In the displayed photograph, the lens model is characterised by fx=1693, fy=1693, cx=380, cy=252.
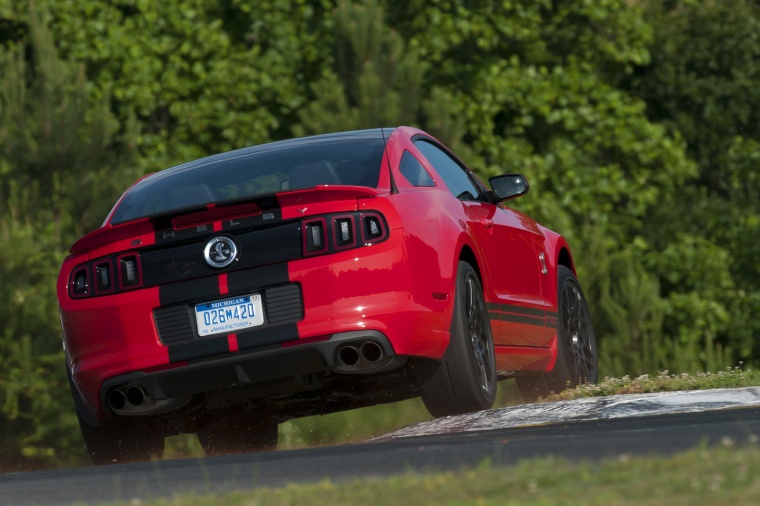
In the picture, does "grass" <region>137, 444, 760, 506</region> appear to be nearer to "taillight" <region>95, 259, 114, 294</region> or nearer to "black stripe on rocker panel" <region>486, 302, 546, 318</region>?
"taillight" <region>95, 259, 114, 294</region>

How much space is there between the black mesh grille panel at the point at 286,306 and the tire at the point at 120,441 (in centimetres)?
124

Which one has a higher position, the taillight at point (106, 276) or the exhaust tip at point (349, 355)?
the taillight at point (106, 276)

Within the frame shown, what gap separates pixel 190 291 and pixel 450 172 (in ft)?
7.62

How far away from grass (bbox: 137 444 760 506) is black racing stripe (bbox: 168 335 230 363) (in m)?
2.28

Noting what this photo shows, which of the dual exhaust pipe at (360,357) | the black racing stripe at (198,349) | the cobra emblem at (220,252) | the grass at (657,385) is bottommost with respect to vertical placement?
the grass at (657,385)

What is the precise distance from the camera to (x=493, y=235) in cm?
962

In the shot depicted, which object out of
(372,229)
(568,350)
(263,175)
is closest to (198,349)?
(372,229)

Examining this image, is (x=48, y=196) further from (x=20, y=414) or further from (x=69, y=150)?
(x=20, y=414)

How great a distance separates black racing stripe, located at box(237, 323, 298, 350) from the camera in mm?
7766

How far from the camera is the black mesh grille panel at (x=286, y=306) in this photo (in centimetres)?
781

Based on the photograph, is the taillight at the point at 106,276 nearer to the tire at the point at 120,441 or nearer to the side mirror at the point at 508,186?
the tire at the point at 120,441

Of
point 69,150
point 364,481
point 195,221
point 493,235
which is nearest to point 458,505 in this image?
point 364,481

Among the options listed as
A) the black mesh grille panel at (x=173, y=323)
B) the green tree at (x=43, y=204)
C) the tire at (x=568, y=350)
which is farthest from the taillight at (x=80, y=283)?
the green tree at (x=43, y=204)

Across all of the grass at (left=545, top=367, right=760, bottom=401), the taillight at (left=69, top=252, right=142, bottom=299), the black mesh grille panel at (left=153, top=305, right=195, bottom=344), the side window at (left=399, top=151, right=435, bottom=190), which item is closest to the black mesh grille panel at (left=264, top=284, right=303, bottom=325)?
the black mesh grille panel at (left=153, top=305, right=195, bottom=344)
